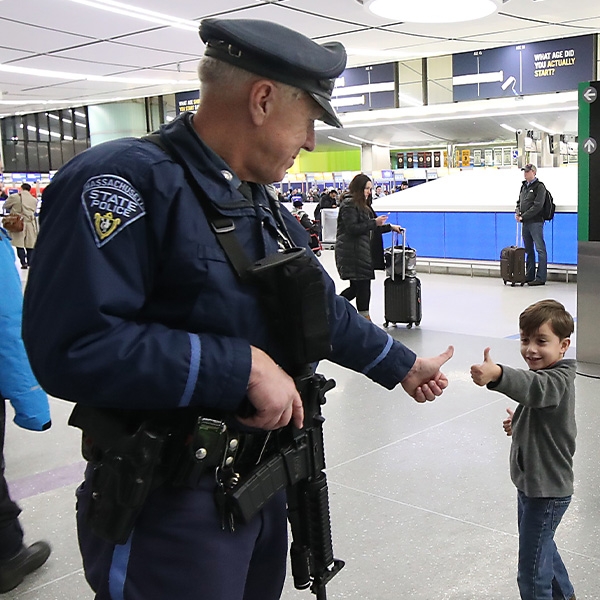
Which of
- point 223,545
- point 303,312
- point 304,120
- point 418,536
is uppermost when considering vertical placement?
point 304,120

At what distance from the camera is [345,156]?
2523cm

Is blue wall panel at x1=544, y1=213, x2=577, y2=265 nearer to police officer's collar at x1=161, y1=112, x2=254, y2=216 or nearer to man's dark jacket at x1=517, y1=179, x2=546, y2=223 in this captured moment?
man's dark jacket at x1=517, y1=179, x2=546, y2=223

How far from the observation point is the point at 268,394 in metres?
1.26

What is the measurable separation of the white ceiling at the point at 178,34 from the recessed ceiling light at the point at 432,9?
0.16m

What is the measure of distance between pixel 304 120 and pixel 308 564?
0.91 m

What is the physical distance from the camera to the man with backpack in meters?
9.64

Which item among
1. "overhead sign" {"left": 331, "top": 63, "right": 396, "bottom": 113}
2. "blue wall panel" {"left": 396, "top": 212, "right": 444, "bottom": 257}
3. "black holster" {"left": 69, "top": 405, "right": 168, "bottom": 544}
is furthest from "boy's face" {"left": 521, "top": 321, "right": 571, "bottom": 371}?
"overhead sign" {"left": 331, "top": 63, "right": 396, "bottom": 113}

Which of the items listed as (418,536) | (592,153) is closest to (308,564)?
(418,536)

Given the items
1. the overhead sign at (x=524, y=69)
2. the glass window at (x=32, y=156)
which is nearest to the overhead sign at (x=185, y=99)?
the overhead sign at (x=524, y=69)

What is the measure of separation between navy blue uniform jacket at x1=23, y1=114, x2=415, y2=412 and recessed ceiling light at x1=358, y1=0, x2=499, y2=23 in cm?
570

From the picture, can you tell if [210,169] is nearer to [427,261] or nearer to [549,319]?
[549,319]

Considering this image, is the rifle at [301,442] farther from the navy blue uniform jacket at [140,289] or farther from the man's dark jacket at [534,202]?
the man's dark jacket at [534,202]

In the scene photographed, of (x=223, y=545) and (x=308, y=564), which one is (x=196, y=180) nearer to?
(x=223, y=545)

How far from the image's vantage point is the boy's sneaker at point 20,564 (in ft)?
8.77
